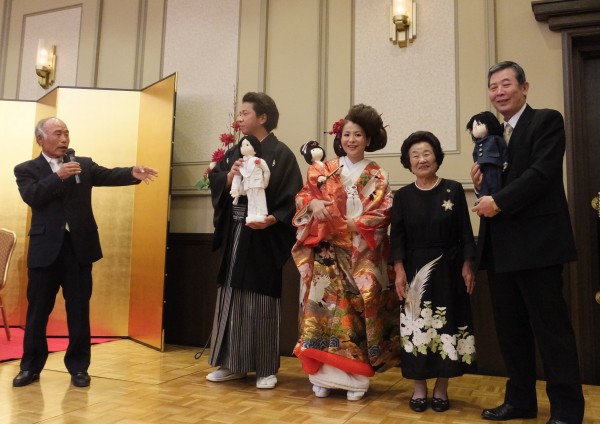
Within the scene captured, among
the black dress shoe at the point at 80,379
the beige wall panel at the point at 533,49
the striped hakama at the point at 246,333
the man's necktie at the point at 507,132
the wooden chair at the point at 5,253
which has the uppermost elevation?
the beige wall panel at the point at 533,49

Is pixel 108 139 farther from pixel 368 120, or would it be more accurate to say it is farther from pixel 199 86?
pixel 368 120

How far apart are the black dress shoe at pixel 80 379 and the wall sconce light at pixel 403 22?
2.86 meters

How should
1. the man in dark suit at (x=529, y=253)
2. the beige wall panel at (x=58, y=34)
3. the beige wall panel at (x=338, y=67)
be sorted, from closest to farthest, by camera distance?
the man in dark suit at (x=529, y=253), the beige wall panel at (x=338, y=67), the beige wall panel at (x=58, y=34)

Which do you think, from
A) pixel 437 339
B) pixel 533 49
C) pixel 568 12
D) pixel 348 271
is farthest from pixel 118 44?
pixel 437 339

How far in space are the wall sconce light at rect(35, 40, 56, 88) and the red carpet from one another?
2.21 meters

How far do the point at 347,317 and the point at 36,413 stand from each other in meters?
1.43

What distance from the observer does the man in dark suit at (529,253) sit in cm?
209

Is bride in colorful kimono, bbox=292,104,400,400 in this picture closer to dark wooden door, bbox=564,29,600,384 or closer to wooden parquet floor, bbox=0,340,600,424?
wooden parquet floor, bbox=0,340,600,424

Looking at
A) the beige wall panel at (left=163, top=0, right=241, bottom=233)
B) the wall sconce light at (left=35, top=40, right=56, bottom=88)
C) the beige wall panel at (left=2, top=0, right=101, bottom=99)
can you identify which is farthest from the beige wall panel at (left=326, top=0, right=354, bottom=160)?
the wall sconce light at (left=35, top=40, right=56, bottom=88)

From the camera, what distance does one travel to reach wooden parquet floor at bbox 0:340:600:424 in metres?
2.26

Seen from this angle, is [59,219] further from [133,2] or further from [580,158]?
[580,158]

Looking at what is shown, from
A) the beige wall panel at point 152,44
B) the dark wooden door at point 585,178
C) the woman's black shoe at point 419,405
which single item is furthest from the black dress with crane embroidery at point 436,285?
the beige wall panel at point 152,44

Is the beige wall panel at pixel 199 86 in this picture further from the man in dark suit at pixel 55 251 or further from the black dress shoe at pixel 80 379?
the black dress shoe at pixel 80 379

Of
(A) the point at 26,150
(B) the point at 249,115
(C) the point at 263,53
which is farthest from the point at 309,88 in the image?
(A) the point at 26,150
